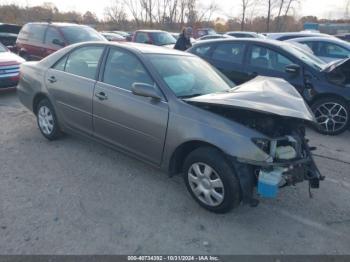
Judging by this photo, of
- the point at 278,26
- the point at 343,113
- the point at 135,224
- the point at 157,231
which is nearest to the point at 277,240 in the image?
the point at 157,231

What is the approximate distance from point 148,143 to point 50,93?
2021 mm

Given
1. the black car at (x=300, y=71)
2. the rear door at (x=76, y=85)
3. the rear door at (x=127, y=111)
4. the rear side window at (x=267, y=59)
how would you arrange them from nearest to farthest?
the rear door at (x=127, y=111)
the rear door at (x=76, y=85)
the black car at (x=300, y=71)
the rear side window at (x=267, y=59)

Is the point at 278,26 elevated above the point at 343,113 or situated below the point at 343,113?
above

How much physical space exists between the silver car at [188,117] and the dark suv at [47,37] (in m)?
5.31

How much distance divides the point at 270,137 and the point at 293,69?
308 centimetres

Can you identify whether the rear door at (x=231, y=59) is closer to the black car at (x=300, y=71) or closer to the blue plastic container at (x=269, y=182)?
the black car at (x=300, y=71)

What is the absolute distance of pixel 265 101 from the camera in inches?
122

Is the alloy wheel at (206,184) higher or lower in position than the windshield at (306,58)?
lower

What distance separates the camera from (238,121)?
3125mm

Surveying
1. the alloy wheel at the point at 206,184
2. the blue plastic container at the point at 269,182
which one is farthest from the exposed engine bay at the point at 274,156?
the alloy wheel at the point at 206,184

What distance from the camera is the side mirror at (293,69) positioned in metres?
5.59

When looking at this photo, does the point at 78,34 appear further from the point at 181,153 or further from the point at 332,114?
the point at 181,153

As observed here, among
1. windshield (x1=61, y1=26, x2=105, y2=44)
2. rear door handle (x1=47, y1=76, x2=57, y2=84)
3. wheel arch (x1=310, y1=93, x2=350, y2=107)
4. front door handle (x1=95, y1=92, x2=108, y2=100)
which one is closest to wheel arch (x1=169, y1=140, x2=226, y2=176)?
front door handle (x1=95, y1=92, x2=108, y2=100)

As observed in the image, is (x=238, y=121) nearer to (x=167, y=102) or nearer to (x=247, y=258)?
(x=167, y=102)
